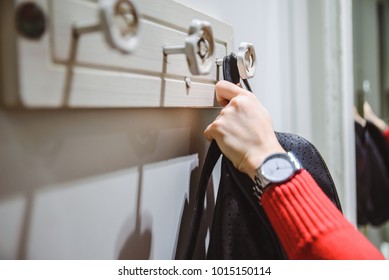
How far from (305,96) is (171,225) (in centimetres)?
43

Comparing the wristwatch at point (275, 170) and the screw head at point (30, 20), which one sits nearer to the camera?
the screw head at point (30, 20)

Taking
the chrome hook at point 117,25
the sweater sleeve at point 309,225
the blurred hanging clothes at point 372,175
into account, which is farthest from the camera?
the blurred hanging clothes at point 372,175

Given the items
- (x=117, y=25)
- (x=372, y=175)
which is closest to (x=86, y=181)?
(x=117, y=25)

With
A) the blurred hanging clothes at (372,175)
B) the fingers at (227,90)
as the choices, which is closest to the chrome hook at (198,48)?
the fingers at (227,90)

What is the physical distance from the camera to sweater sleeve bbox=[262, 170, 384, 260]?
0.31 m

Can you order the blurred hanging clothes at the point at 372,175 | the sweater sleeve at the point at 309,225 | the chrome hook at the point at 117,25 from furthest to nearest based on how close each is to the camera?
the blurred hanging clothes at the point at 372,175 < the sweater sleeve at the point at 309,225 < the chrome hook at the point at 117,25

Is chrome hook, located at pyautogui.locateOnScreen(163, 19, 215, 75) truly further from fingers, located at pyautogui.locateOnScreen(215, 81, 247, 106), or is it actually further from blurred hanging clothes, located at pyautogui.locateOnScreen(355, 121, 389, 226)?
blurred hanging clothes, located at pyautogui.locateOnScreen(355, 121, 389, 226)

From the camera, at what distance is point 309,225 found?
31 centimetres

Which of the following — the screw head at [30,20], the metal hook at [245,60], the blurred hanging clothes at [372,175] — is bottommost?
the blurred hanging clothes at [372,175]

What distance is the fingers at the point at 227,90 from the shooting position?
365mm

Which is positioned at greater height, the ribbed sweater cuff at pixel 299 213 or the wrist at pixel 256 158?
the wrist at pixel 256 158

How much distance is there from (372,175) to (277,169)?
874 mm

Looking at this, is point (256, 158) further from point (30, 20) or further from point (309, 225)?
point (30, 20)

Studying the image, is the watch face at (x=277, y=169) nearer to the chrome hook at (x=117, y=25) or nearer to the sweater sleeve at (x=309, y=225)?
the sweater sleeve at (x=309, y=225)
